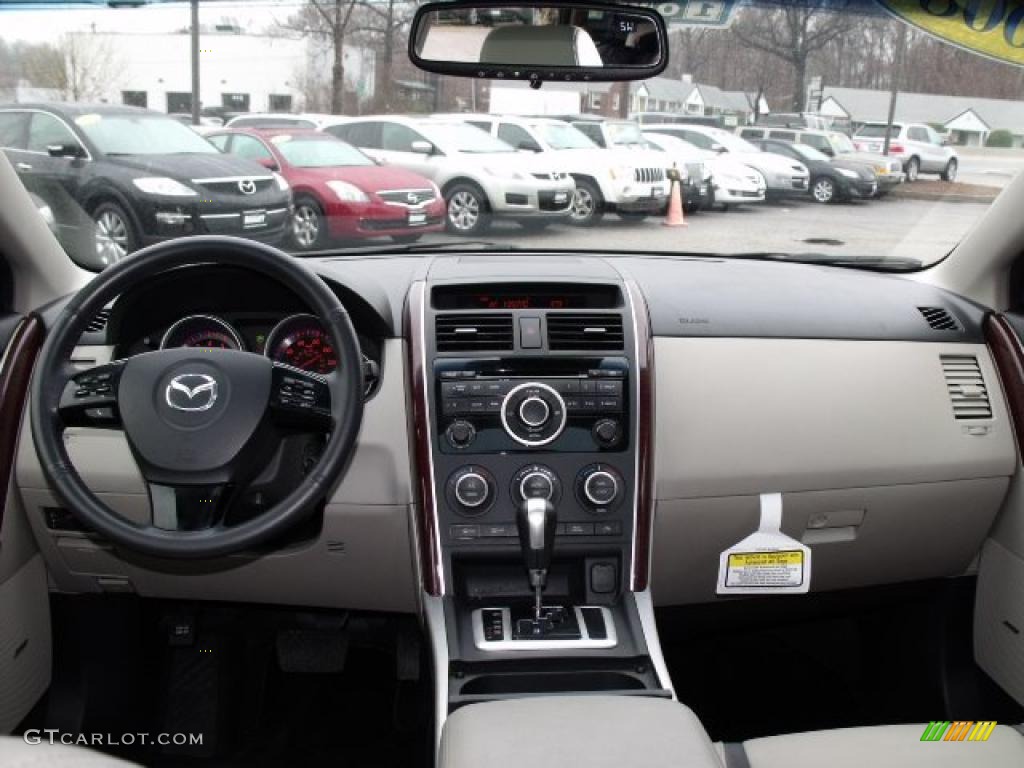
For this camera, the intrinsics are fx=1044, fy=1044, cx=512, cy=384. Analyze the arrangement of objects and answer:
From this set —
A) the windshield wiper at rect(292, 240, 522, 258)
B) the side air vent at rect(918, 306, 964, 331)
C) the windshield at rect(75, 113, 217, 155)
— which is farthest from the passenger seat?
the windshield at rect(75, 113, 217, 155)

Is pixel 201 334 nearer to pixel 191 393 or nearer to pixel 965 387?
pixel 191 393

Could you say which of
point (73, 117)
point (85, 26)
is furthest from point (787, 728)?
point (85, 26)

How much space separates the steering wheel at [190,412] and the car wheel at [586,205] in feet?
4.52

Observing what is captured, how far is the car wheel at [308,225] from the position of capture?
3.11 metres

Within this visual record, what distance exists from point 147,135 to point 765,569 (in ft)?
8.63

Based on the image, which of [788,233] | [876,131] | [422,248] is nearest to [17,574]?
→ [422,248]

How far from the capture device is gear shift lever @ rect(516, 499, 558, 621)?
2412 millimetres

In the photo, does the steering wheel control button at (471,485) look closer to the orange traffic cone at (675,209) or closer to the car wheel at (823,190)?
the orange traffic cone at (675,209)

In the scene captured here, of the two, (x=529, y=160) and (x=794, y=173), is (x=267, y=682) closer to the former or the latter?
(x=529, y=160)

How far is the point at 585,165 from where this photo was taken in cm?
353

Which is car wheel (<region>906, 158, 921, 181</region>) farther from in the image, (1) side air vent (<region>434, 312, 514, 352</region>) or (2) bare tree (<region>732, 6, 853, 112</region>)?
(1) side air vent (<region>434, 312, 514, 352</region>)

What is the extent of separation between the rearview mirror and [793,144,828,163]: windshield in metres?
1.35

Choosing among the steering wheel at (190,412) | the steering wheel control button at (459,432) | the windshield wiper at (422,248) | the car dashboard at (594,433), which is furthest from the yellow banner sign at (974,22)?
the steering wheel at (190,412)

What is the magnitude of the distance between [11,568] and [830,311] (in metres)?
2.27
